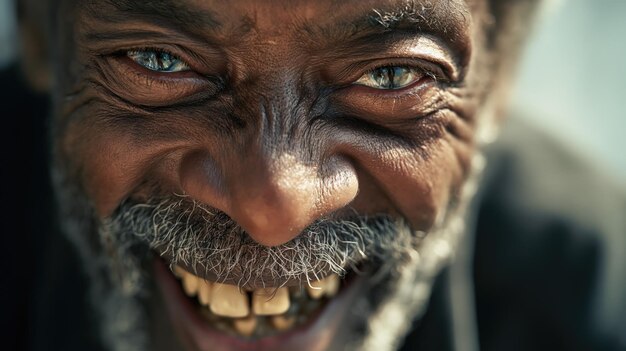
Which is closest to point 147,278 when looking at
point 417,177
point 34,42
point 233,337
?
point 233,337

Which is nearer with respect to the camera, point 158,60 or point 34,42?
point 158,60

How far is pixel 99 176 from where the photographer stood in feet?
5.64

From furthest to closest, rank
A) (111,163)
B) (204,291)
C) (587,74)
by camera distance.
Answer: (587,74)
(204,291)
(111,163)

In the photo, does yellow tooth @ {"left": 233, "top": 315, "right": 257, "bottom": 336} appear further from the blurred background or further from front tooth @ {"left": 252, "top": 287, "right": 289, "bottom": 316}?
the blurred background

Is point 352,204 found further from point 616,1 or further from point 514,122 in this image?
point 616,1

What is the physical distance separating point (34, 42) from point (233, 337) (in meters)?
1.17

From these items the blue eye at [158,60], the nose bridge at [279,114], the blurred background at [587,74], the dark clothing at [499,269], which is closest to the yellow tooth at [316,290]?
the nose bridge at [279,114]

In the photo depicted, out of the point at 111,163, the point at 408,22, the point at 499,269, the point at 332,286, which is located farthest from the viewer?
the point at 499,269

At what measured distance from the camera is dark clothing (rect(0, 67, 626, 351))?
244 cm

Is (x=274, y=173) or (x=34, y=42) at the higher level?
(x=34, y=42)

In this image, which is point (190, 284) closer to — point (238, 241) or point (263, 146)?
point (238, 241)

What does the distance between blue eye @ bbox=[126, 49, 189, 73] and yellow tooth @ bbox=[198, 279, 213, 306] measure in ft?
1.61

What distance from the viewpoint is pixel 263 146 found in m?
1.51

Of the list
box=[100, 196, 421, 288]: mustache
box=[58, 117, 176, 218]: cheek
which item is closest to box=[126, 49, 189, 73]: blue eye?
box=[58, 117, 176, 218]: cheek
